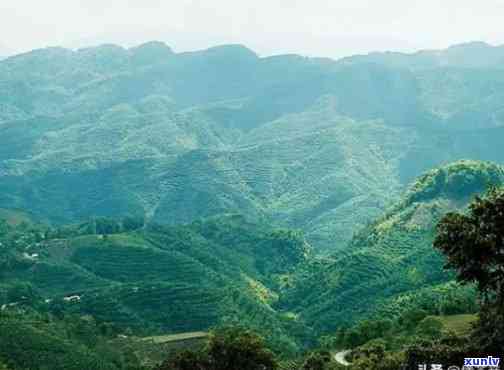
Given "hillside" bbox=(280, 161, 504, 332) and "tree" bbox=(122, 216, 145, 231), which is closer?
"hillside" bbox=(280, 161, 504, 332)

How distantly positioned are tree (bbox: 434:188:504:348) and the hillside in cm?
5220

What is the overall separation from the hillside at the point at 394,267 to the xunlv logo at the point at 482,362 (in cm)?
5288

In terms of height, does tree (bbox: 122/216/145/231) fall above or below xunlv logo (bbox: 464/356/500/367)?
below

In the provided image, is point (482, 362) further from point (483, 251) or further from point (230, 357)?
point (230, 357)

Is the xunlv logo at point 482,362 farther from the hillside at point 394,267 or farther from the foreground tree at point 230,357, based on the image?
the hillside at point 394,267

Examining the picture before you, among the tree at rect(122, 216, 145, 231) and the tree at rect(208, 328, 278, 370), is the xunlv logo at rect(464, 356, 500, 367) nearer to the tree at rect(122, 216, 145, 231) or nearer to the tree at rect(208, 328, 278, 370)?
the tree at rect(208, 328, 278, 370)

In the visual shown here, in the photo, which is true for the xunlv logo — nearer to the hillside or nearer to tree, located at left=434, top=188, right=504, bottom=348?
tree, located at left=434, top=188, right=504, bottom=348

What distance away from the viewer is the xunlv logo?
28969mm

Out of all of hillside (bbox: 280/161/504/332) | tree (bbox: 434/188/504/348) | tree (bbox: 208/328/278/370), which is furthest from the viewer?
hillside (bbox: 280/161/504/332)

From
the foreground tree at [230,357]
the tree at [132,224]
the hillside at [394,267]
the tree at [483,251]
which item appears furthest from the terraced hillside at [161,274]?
the tree at [483,251]

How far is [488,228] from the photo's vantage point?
30.0 metres

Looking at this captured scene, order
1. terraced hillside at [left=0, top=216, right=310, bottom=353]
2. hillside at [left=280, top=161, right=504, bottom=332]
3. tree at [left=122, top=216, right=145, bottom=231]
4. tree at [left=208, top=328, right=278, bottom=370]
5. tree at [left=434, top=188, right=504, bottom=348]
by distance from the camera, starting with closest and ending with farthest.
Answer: tree at [left=434, top=188, right=504, bottom=348] < tree at [left=208, top=328, right=278, bottom=370] < terraced hillside at [left=0, top=216, right=310, bottom=353] < hillside at [left=280, top=161, right=504, bottom=332] < tree at [left=122, top=216, right=145, bottom=231]

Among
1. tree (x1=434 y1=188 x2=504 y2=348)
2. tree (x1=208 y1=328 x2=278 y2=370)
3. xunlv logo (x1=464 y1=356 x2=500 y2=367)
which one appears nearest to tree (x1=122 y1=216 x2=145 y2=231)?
tree (x1=208 y1=328 x2=278 y2=370)

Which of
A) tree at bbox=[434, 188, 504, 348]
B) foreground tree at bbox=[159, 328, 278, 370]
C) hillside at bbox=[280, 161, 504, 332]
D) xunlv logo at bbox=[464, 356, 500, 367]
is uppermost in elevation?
tree at bbox=[434, 188, 504, 348]
